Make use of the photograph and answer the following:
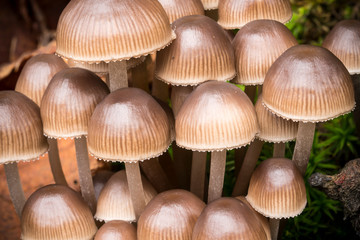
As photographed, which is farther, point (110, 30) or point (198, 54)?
point (198, 54)

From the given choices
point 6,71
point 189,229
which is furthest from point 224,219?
point 6,71

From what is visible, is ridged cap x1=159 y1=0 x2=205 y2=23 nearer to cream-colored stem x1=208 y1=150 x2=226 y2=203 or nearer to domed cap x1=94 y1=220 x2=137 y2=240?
cream-colored stem x1=208 y1=150 x2=226 y2=203

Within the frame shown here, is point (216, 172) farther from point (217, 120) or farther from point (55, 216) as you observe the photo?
point (55, 216)

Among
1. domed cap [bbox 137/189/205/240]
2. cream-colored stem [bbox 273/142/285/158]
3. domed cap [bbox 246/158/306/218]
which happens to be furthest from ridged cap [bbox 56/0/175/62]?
cream-colored stem [bbox 273/142/285/158]

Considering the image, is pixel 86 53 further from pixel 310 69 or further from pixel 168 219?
pixel 310 69

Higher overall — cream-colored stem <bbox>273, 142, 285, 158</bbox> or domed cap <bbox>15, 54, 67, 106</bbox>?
domed cap <bbox>15, 54, 67, 106</bbox>

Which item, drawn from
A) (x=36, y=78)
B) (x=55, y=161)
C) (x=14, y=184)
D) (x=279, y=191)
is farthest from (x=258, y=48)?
(x=14, y=184)

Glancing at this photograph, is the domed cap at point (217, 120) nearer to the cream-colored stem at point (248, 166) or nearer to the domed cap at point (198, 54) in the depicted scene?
the domed cap at point (198, 54)

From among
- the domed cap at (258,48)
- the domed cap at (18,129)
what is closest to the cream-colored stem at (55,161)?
the domed cap at (18,129)
